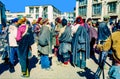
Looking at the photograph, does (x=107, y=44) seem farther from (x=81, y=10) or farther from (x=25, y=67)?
(x=81, y=10)

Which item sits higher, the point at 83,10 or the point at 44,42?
the point at 83,10

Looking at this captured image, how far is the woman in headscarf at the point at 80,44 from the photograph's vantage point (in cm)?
1041

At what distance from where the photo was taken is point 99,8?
60.7 metres

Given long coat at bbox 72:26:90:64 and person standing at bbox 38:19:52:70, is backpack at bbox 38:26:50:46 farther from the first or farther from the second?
long coat at bbox 72:26:90:64

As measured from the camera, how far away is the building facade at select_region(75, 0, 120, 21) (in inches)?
2057

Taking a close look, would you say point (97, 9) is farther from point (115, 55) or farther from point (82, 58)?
point (115, 55)

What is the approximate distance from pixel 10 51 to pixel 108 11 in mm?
47446

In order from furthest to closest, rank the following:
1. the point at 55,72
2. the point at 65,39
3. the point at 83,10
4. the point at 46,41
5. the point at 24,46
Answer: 1. the point at 83,10
2. the point at 65,39
3. the point at 46,41
4. the point at 55,72
5. the point at 24,46

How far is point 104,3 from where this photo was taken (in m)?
57.4

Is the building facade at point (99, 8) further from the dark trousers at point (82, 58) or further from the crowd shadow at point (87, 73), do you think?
the crowd shadow at point (87, 73)

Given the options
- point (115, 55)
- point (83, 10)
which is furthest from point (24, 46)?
point (83, 10)

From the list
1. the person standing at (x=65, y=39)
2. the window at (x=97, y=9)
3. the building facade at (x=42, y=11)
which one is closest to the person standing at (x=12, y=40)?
the person standing at (x=65, y=39)

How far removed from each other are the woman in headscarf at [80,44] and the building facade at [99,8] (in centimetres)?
4147

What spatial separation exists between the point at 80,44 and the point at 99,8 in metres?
51.2
